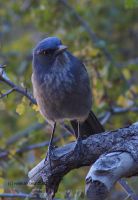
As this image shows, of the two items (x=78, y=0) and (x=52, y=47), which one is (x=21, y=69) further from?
(x=52, y=47)

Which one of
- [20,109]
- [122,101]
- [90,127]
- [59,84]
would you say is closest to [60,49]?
[59,84]

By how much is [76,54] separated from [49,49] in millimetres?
1611

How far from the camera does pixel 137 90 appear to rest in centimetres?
688

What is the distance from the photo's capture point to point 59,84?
5262 mm

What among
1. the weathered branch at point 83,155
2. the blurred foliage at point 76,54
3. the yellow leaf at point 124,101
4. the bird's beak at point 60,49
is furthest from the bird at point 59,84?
the yellow leaf at point 124,101

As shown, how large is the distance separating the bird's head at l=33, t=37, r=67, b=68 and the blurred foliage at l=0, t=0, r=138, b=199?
0.33 metres

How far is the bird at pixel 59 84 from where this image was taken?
207 inches

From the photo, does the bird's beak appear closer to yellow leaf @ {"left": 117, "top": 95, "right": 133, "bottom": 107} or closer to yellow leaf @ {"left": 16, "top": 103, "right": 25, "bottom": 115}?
yellow leaf @ {"left": 16, "top": 103, "right": 25, "bottom": 115}

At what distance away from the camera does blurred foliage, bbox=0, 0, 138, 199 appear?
21.1ft

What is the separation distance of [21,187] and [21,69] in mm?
1781

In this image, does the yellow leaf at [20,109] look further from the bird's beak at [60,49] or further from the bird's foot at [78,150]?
the bird's foot at [78,150]

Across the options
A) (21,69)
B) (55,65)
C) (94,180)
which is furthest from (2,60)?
(94,180)

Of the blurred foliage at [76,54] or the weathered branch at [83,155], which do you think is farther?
the blurred foliage at [76,54]

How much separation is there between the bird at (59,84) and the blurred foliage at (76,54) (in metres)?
0.18
